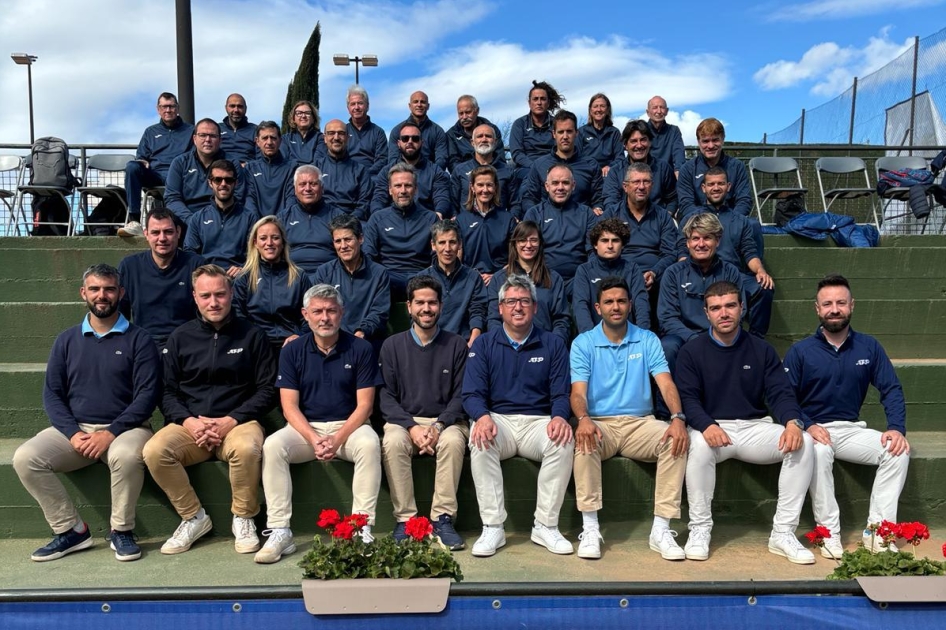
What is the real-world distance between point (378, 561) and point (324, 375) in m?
1.50

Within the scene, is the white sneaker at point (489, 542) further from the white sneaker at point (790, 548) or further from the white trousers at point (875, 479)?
the white trousers at point (875, 479)

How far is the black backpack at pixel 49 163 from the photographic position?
7312mm

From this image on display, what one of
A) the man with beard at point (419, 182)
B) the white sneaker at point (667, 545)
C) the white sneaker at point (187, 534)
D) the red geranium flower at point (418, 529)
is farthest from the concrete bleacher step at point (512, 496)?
the man with beard at point (419, 182)

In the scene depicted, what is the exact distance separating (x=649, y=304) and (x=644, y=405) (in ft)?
3.25

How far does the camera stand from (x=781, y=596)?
7.22ft

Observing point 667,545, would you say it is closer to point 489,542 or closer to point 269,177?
point 489,542

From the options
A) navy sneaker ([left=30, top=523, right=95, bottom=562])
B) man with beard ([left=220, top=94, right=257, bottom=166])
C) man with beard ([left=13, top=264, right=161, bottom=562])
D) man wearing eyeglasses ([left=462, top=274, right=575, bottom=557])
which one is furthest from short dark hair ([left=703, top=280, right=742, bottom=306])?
man with beard ([left=220, top=94, right=257, bottom=166])

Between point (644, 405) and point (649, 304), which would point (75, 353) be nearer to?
point (644, 405)

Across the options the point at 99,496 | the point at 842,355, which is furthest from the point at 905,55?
the point at 99,496

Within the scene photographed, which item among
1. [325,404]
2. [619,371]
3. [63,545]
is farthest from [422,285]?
[63,545]

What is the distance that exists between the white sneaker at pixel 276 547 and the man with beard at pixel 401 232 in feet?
6.62

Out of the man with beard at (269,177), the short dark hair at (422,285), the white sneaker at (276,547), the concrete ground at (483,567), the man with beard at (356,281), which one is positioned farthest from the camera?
the man with beard at (269,177)

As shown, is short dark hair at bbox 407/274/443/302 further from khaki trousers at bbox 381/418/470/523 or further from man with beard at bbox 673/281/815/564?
man with beard at bbox 673/281/815/564

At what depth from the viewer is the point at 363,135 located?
6680 mm
